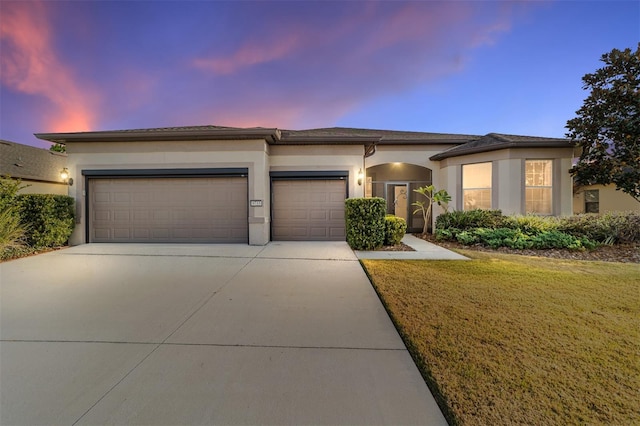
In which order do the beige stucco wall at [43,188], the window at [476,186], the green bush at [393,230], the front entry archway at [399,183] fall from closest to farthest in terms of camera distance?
the green bush at [393,230] < the window at [476,186] < the front entry archway at [399,183] < the beige stucco wall at [43,188]

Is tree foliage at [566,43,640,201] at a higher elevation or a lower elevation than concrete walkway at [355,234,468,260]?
higher

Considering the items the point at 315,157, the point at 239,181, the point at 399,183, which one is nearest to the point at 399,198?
the point at 399,183

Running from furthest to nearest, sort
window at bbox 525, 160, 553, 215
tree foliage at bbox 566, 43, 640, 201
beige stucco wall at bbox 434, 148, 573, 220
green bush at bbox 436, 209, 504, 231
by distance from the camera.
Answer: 1. window at bbox 525, 160, 553, 215
2. beige stucco wall at bbox 434, 148, 573, 220
3. green bush at bbox 436, 209, 504, 231
4. tree foliage at bbox 566, 43, 640, 201

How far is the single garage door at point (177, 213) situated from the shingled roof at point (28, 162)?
7511 millimetres

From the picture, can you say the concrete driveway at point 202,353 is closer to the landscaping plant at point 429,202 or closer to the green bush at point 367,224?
the green bush at point 367,224

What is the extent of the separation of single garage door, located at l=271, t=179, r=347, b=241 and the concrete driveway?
4.10 metres

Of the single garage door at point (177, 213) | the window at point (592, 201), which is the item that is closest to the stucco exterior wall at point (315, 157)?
the single garage door at point (177, 213)

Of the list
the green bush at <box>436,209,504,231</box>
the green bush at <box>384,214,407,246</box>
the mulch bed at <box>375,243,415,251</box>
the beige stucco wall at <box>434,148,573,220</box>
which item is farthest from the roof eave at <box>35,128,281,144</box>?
the beige stucco wall at <box>434,148,573,220</box>

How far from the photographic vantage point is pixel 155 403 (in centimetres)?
177

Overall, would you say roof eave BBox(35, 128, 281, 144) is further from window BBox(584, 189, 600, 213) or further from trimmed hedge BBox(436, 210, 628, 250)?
window BBox(584, 189, 600, 213)

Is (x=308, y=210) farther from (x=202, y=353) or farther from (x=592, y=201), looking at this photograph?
(x=592, y=201)

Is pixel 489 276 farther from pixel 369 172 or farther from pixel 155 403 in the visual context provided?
pixel 369 172

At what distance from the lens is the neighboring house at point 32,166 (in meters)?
11.8

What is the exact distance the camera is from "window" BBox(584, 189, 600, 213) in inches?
504
